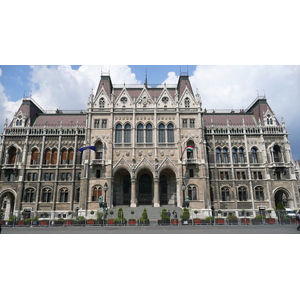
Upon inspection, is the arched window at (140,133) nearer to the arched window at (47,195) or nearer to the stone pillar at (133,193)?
the stone pillar at (133,193)

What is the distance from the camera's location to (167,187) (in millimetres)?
45875

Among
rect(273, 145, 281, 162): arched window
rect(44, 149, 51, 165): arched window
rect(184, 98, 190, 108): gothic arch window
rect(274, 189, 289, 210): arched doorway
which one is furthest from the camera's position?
rect(273, 145, 281, 162): arched window

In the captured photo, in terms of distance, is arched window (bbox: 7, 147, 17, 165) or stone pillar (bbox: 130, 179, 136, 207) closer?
stone pillar (bbox: 130, 179, 136, 207)

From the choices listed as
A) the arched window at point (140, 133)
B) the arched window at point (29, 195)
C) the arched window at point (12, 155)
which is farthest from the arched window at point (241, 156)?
→ the arched window at point (12, 155)

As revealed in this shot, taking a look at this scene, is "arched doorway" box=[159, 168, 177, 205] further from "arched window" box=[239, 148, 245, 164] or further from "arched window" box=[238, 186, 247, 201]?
"arched window" box=[239, 148, 245, 164]

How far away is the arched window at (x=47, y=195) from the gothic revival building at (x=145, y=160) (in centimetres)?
20

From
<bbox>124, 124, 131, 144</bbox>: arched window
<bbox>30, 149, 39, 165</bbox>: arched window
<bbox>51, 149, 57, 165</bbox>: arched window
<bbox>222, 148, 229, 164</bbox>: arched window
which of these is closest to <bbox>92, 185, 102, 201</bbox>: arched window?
<bbox>124, 124, 131, 144</bbox>: arched window

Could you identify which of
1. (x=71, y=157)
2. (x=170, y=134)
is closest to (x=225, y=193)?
(x=170, y=134)

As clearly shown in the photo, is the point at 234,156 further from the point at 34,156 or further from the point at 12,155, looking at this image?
the point at 12,155

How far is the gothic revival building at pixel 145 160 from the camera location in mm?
43031

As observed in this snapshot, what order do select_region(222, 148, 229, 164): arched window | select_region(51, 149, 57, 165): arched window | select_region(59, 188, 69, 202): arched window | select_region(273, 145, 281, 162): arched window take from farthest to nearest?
select_region(222, 148, 229, 164): arched window
select_region(273, 145, 281, 162): arched window
select_region(51, 149, 57, 165): arched window
select_region(59, 188, 69, 202): arched window

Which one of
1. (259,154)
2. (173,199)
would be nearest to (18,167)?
(173,199)

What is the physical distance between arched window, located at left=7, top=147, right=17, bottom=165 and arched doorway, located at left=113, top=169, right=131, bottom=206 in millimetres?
21443

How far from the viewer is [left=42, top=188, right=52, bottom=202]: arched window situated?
149 ft
